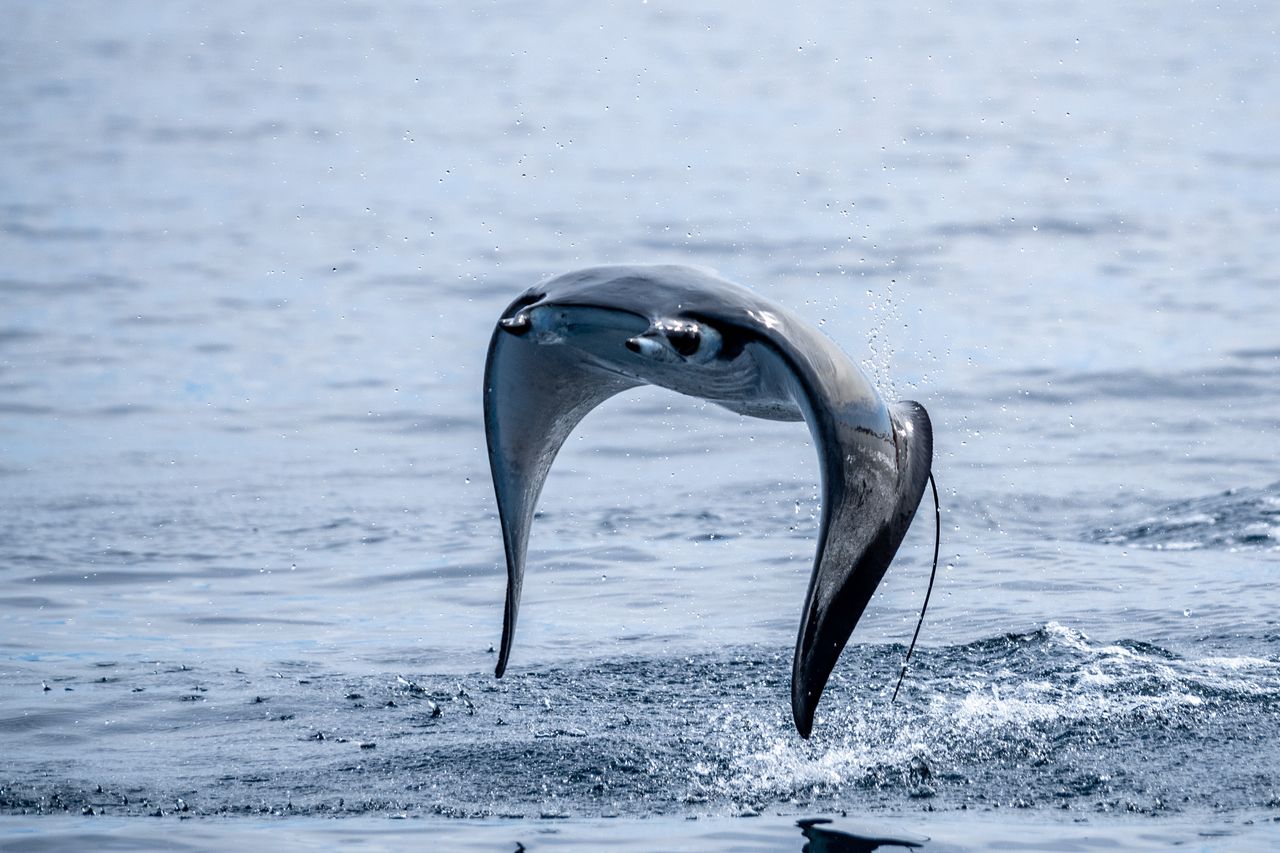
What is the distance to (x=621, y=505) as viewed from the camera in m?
11.4

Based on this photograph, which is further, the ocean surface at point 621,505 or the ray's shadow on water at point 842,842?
the ocean surface at point 621,505

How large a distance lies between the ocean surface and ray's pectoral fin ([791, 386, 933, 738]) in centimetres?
70

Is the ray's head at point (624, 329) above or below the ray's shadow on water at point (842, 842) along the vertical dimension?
above

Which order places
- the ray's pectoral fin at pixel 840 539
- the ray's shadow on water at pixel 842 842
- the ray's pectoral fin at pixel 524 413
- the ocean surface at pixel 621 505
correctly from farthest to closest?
the ocean surface at pixel 621 505 → the ray's pectoral fin at pixel 524 413 → the ray's shadow on water at pixel 842 842 → the ray's pectoral fin at pixel 840 539

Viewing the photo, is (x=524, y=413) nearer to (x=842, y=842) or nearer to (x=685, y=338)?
(x=685, y=338)

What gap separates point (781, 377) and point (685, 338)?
30cm

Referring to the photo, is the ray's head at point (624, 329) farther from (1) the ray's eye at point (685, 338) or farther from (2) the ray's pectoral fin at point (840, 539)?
(2) the ray's pectoral fin at point (840, 539)

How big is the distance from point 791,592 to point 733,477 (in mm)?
2717

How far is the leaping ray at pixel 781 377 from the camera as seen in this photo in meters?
5.18

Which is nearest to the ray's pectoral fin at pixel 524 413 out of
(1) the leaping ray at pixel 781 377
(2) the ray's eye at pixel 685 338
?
(1) the leaping ray at pixel 781 377

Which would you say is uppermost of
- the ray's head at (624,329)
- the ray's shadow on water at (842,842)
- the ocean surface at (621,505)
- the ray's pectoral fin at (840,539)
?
the ray's head at (624,329)

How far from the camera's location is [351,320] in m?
18.3

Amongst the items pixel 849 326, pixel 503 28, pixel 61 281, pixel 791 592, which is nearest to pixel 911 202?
pixel 849 326

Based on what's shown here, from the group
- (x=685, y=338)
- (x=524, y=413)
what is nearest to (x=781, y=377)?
(x=685, y=338)
